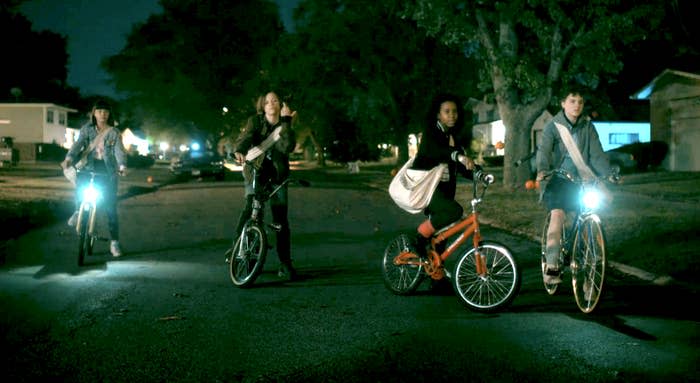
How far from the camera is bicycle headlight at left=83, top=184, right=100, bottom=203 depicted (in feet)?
33.3

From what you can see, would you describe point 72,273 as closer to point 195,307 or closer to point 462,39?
point 195,307

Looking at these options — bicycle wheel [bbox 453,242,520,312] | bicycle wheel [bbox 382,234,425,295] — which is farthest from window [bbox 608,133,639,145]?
bicycle wheel [bbox 453,242,520,312]

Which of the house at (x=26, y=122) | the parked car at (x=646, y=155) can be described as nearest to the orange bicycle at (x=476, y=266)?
the parked car at (x=646, y=155)

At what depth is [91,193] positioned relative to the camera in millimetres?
10188

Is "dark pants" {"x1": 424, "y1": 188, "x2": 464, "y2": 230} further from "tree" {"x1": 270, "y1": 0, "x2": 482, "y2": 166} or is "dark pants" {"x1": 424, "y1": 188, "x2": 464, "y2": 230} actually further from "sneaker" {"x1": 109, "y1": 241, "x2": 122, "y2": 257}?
"tree" {"x1": 270, "y1": 0, "x2": 482, "y2": 166}

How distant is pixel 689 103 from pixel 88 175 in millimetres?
27743

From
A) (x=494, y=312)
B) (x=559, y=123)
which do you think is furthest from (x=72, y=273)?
(x=559, y=123)

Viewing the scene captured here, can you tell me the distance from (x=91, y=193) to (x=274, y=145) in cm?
306

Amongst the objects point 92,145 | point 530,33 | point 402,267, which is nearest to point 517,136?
point 530,33

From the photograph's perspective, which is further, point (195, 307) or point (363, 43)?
point (363, 43)

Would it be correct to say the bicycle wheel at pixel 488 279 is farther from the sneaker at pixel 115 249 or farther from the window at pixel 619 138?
the window at pixel 619 138

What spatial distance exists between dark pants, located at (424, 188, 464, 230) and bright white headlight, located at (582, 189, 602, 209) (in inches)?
43.1

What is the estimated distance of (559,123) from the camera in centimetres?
704

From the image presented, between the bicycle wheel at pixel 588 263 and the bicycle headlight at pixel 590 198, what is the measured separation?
0.80 ft
